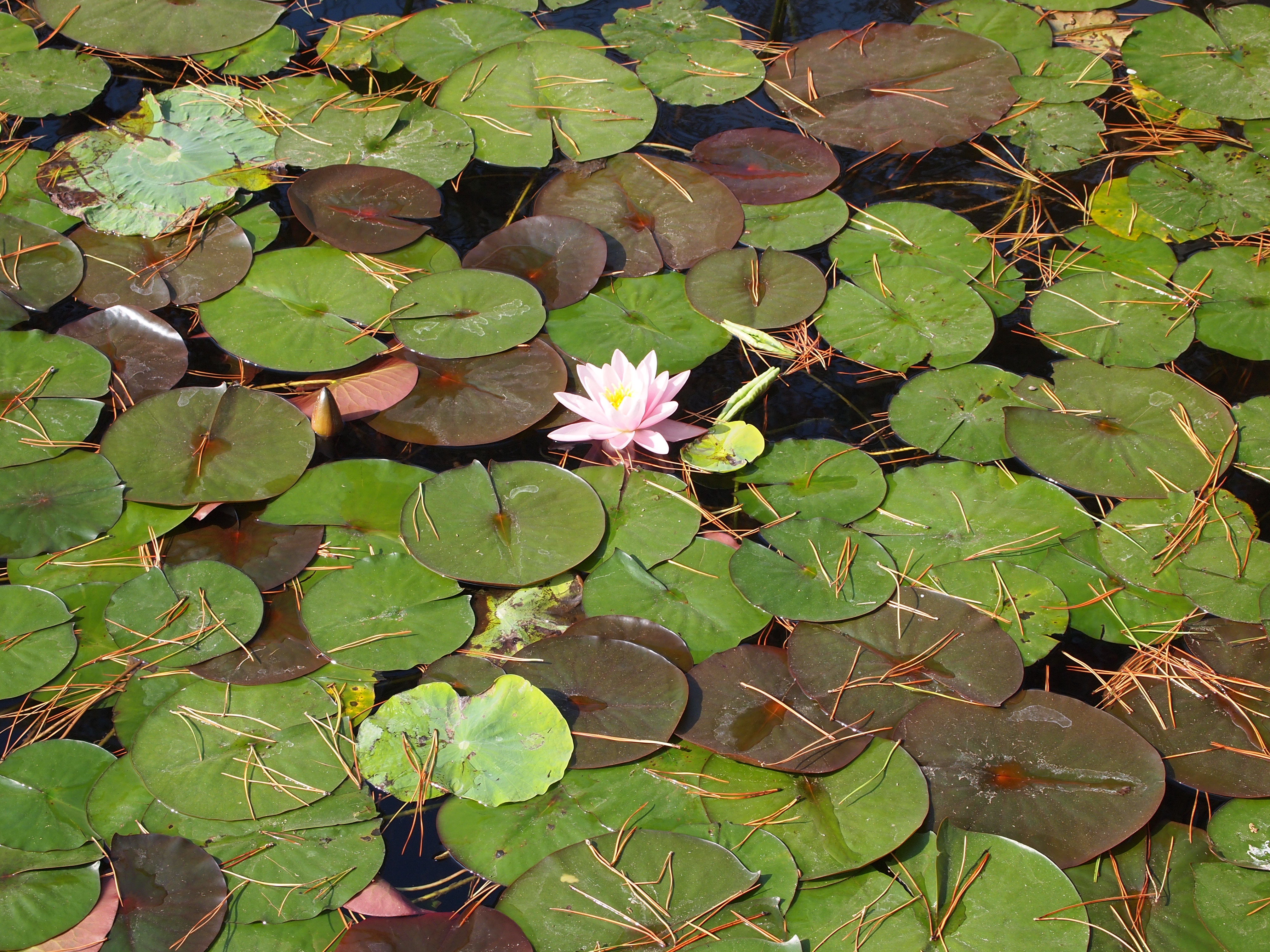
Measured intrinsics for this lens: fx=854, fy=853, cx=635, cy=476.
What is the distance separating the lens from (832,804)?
1.82 metres

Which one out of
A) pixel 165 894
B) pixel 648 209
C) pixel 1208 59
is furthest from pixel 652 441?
pixel 1208 59

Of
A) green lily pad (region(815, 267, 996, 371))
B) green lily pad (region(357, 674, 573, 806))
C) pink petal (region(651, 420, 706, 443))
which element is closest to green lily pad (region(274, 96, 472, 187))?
pink petal (region(651, 420, 706, 443))

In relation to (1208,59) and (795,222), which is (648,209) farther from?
(1208,59)

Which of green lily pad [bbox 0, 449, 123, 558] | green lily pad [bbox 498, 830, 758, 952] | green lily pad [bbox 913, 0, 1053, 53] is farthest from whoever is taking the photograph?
green lily pad [bbox 913, 0, 1053, 53]

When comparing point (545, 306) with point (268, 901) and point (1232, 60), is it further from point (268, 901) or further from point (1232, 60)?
point (1232, 60)

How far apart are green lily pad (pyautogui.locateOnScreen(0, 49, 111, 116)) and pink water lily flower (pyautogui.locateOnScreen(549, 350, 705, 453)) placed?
2.54m

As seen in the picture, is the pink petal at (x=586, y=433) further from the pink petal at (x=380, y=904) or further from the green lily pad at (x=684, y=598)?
the pink petal at (x=380, y=904)

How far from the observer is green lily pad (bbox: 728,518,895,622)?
2.09m

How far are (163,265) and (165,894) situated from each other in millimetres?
1988

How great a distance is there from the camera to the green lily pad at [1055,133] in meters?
3.26

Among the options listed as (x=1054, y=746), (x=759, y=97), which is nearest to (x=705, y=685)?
(x=1054, y=746)

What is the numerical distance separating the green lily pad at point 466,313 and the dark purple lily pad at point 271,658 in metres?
0.89

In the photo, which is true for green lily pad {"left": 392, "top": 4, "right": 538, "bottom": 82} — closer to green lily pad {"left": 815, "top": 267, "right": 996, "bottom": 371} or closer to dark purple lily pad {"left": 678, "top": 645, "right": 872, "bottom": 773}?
green lily pad {"left": 815, "top": 267, "right": 996, "bottom": 371}

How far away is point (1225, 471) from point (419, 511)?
220 centimetres
